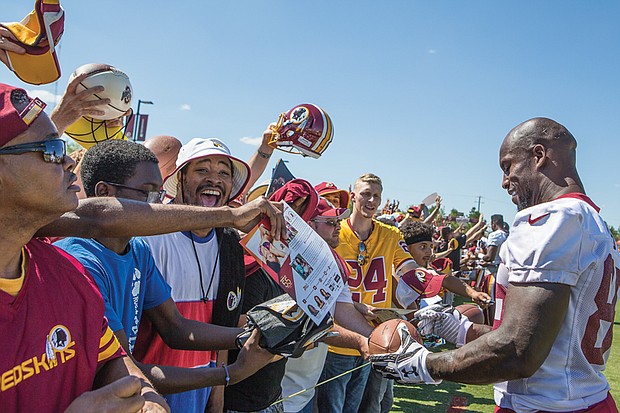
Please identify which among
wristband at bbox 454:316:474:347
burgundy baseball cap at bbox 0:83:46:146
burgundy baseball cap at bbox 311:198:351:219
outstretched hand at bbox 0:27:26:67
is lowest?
wristband at bbox 454:316:474:347

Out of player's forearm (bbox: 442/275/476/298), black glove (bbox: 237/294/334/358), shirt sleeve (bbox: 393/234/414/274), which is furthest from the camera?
player's forearm (bbox: 442/275/476/298)

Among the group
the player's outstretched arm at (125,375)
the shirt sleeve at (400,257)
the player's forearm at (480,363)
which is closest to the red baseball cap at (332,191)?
the shirt sleeve at (400,257)

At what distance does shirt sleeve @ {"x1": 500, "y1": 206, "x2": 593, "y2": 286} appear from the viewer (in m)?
2.48

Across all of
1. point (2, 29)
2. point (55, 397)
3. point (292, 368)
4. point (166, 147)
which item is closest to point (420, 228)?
point (292, 368)

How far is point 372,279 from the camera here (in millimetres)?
5434

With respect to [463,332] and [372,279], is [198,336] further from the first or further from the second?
[372,279]

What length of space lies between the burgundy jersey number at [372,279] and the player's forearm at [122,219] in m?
3.38

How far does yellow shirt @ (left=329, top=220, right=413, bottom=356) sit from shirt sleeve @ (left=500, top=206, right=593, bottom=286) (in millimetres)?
2807

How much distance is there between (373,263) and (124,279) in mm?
3561

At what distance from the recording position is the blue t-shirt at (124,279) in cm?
210

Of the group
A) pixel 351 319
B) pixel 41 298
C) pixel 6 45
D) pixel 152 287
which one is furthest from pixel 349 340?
pixel 6 45

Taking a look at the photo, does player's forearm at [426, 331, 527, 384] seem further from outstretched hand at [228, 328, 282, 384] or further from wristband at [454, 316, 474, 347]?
outstretched hand at [228, 328, 282, 384]

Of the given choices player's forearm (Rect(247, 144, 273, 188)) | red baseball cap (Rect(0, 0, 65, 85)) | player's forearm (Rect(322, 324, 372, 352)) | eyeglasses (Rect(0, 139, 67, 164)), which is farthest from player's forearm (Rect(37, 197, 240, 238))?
player's forearm (Rect(247, 144, 273, 188))

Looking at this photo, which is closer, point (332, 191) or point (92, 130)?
point (92, 130)
